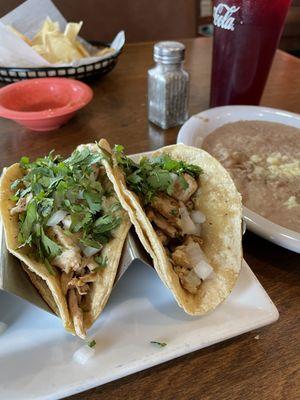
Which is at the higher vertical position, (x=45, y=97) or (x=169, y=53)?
(x=169, y=53)

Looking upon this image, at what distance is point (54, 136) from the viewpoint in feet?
5.31

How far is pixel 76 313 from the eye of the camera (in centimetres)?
80

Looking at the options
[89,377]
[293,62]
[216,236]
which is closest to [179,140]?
[216,236]

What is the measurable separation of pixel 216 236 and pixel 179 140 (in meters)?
0.47

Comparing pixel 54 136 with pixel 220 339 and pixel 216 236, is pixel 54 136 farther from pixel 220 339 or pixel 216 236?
pixel 220 339

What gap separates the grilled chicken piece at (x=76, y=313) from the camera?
0.77 m

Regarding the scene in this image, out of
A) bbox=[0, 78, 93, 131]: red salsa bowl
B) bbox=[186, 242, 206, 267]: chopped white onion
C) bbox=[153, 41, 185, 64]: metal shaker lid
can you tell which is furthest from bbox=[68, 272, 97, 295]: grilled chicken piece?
bbox=[153, 41, 185, 64]: metal shaker lid

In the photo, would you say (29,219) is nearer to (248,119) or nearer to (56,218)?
(56,218)

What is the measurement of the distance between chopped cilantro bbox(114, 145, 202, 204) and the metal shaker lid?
630 mm

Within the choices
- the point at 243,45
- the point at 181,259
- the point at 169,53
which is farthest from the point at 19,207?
the point at 243,45

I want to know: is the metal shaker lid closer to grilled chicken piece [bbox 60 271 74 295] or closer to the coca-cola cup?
the coca-cola cup

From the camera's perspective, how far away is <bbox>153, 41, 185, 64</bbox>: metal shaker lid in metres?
1.53

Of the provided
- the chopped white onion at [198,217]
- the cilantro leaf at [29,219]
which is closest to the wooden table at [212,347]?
the chopped white onion at [198,217]

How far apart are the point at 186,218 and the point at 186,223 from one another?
0.01 metres
